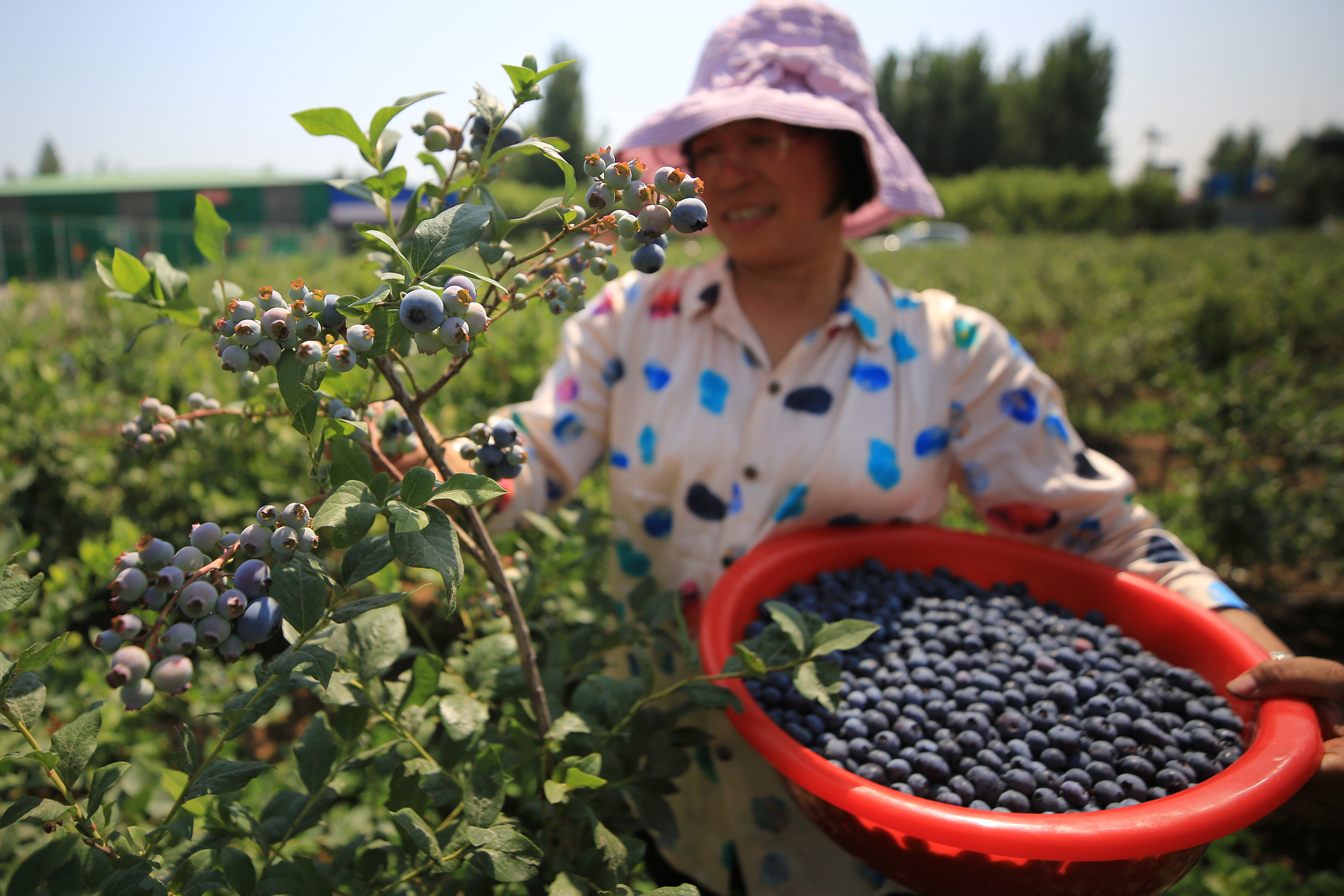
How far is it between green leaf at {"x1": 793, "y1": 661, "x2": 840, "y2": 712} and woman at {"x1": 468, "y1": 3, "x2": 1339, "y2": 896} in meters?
0.70

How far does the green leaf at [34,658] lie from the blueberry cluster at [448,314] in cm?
29

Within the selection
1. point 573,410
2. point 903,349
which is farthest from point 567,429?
point 903,349

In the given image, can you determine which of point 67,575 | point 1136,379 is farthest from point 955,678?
point 1136,379

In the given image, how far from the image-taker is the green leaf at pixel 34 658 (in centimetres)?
52

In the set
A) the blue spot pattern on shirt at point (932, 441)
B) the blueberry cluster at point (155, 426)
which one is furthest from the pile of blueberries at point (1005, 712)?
the blueberry cluster at point (155, 426)

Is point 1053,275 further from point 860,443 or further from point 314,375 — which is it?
point 314,375

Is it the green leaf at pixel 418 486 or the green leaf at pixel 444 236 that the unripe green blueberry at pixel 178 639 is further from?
the green leaf at pixel 444 236

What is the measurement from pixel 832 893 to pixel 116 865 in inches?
46.4

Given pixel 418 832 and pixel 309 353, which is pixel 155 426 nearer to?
pixel 309 353

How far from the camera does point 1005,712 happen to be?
1.04 meters

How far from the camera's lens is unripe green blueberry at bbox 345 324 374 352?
0.53 m

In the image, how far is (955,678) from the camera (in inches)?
43.8

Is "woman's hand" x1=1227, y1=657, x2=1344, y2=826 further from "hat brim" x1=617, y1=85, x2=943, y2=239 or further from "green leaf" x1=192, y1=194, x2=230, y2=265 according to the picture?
"green leaf" x1=192, y1=194, x2=230, y2=265

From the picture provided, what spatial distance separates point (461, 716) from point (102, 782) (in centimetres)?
30
